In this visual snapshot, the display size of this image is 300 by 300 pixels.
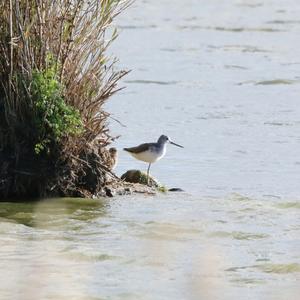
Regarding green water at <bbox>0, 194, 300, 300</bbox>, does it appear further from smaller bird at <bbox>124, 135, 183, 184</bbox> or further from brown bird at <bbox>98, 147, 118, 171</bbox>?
smaller bird at <bbox>124, 135, 183, 184</bbox>

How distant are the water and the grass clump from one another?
0.31 m

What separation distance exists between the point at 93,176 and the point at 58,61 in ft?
4.06

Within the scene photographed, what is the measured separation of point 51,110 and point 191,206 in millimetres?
1791

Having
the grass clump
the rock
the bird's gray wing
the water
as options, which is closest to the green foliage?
the grass clump

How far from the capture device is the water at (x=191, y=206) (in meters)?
9.43

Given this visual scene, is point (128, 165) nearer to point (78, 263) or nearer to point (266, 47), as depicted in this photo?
point (78, 263)

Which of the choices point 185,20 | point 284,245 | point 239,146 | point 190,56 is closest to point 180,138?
point 239,146

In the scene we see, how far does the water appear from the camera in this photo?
30.9 ft

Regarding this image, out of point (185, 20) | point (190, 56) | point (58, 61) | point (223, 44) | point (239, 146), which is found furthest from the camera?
point (185, 20)

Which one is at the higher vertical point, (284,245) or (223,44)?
(223,44)

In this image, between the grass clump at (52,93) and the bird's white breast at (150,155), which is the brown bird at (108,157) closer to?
the grass clump at (52,93)

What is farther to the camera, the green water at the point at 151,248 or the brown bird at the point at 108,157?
the brown bird at the point at 108,157

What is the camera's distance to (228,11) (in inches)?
1249

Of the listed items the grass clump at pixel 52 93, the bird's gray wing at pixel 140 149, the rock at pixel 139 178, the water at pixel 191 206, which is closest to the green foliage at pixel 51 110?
the grass clump at pixel 52 93
